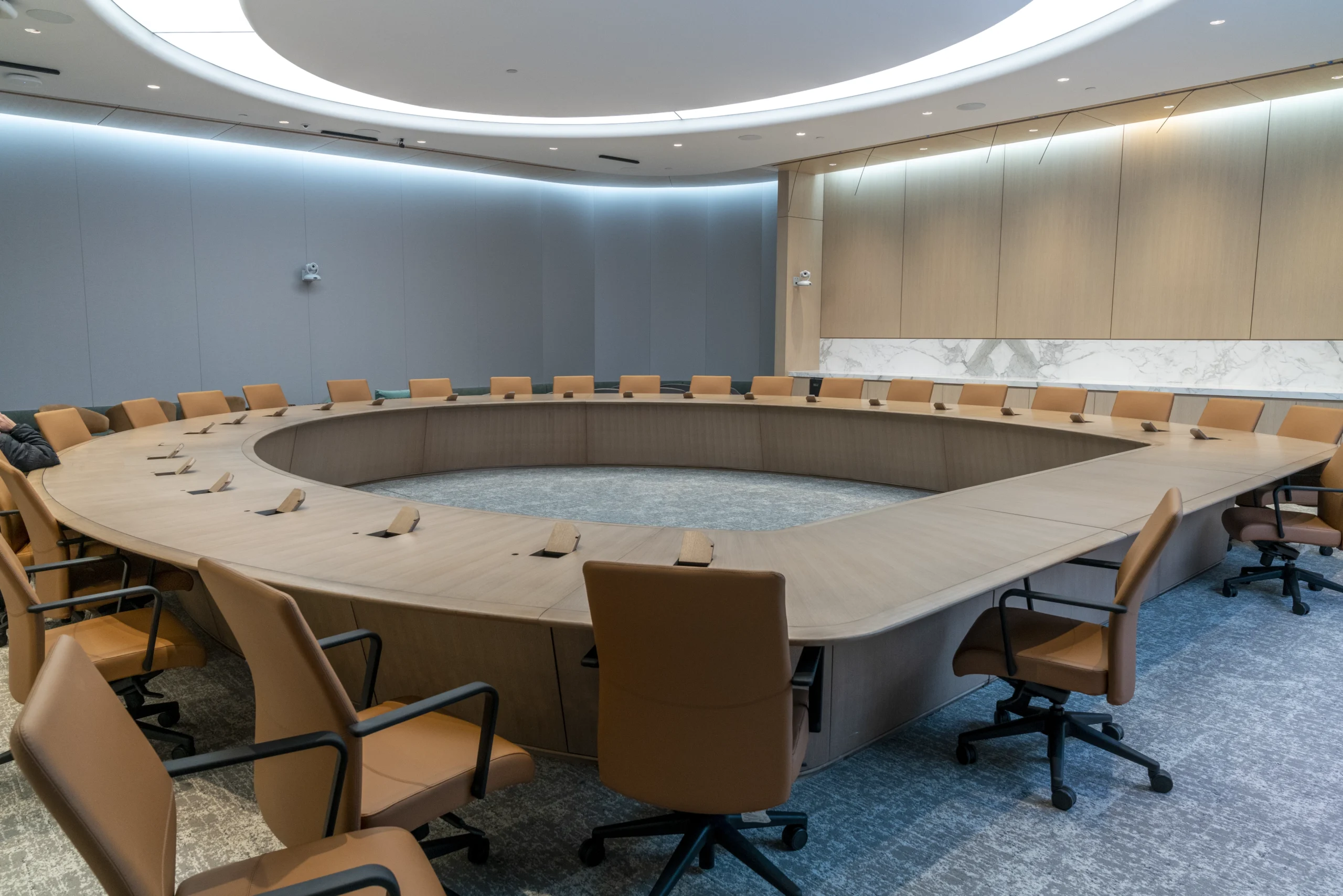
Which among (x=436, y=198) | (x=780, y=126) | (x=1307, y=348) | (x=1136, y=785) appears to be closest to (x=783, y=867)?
(x=1136, y=785)

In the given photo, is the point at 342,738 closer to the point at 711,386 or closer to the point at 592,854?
the point at 592,854

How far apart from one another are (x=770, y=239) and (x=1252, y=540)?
8.54 meters

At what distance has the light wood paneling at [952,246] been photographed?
9.58 m

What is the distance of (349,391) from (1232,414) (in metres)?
7.48

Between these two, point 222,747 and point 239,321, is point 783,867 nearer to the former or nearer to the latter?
point 222,747

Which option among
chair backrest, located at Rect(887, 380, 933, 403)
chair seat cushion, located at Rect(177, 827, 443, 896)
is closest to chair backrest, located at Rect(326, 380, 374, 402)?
chair backrest, located at Rect(887, 380, 933, 403)

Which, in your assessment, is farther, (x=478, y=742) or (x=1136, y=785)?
(x=1136, y=785)

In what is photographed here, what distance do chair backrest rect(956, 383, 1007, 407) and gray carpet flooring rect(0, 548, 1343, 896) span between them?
4.30 m

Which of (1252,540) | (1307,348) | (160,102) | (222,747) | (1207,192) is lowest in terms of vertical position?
(222,747)

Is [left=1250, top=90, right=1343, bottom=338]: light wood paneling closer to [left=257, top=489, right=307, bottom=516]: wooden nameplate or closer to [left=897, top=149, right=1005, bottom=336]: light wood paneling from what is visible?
[left=897, top=149, right=1005, bottom=336]: light wood paneling

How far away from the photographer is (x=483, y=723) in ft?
5.66

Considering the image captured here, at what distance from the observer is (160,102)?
7270mm

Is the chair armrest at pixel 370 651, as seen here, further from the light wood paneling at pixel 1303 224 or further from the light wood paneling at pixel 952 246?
the light wood paneling at pixel 952 246

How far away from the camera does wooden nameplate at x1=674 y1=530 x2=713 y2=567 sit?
2.46m
